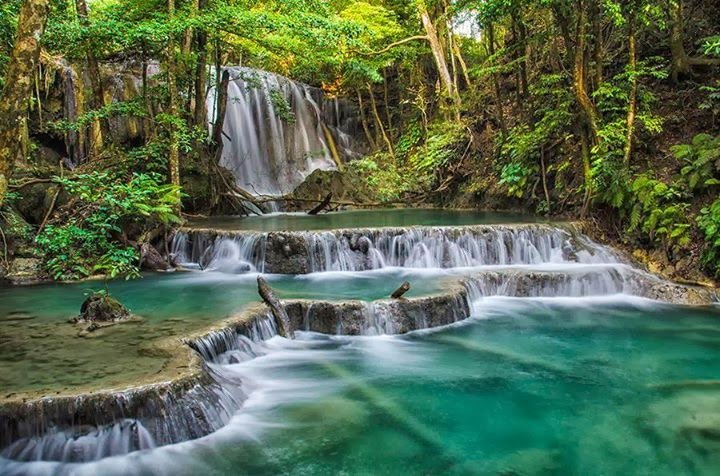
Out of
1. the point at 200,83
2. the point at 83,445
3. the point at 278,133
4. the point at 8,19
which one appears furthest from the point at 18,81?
the point at 278,133

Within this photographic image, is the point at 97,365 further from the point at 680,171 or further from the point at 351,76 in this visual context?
the point at 351,76

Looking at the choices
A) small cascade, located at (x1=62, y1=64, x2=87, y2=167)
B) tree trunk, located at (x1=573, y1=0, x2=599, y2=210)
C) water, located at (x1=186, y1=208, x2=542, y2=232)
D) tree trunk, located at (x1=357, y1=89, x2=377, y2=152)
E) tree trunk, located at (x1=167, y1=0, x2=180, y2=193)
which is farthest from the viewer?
tree trunk, located at (x1=357, y1=89, x2=377, y2=152)

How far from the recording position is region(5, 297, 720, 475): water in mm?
4383

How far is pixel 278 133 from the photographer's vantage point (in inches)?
807

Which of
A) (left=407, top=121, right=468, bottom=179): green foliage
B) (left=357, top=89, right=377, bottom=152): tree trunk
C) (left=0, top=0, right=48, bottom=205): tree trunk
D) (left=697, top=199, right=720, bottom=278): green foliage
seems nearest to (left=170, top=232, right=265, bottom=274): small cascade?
(left=0, top=0, right=48, bottom=205): tree trunk

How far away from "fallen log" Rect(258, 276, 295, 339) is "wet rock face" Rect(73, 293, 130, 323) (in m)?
1.72

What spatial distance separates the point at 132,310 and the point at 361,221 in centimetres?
664

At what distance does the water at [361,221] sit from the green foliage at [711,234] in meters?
3.60

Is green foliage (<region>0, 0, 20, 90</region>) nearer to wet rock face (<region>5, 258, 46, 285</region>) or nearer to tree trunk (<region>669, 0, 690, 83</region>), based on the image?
wet rock face (<region>5, 258, 46, 285</region>)

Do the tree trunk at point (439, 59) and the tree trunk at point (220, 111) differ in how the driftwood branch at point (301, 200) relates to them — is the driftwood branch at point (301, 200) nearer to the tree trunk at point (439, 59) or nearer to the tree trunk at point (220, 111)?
the tree trunk at point (220, 111)

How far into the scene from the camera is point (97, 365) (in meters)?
5.12

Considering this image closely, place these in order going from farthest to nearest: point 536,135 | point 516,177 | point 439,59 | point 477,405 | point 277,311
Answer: point 439,59 → point 516,177 → point 536,135 → point 277,311 → point 477,405

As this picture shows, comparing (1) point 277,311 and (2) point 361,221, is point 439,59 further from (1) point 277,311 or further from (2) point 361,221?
(1) point 277,311

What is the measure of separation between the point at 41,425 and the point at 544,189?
12266mm
